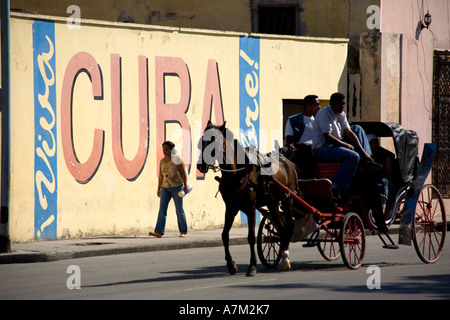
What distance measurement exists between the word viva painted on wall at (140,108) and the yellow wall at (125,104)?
0.03 m

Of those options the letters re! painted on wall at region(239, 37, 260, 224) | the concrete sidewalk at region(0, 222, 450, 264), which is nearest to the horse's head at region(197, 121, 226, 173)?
the concrete sidewalk at region(0, 222, 450, 264)

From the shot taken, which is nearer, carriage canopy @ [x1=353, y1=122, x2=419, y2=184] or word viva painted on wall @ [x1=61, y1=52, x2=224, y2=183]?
carriage canopy @ [x1=353, y1=122, x2=419, y2=184]

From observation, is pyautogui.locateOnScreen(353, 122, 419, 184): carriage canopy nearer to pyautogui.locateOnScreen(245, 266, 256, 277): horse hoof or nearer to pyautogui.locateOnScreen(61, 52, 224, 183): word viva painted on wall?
pyautogui.locateOnScreen(245, 266, 256, 277): horse hoof

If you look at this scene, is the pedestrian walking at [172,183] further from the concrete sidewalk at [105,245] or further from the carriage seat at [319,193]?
the carriage seat at [319,193]

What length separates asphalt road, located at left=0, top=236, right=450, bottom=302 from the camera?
10.3 meters

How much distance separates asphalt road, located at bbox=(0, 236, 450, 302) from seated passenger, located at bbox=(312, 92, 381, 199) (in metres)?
1.34

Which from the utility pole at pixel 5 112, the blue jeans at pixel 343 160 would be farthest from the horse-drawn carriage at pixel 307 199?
the utility pole at pixel 5 112

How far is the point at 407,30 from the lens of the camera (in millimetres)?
23844

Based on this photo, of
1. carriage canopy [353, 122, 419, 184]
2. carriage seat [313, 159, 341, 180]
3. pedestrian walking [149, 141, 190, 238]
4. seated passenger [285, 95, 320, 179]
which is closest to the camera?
carriage seat [313, 159, 341, 180]

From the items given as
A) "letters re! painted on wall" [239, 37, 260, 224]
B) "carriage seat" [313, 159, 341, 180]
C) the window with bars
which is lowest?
"carriage seat" [313, 159, 341, 180]

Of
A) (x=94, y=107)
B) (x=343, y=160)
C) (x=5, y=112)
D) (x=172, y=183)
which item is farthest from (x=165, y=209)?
(x=343, y=160)
